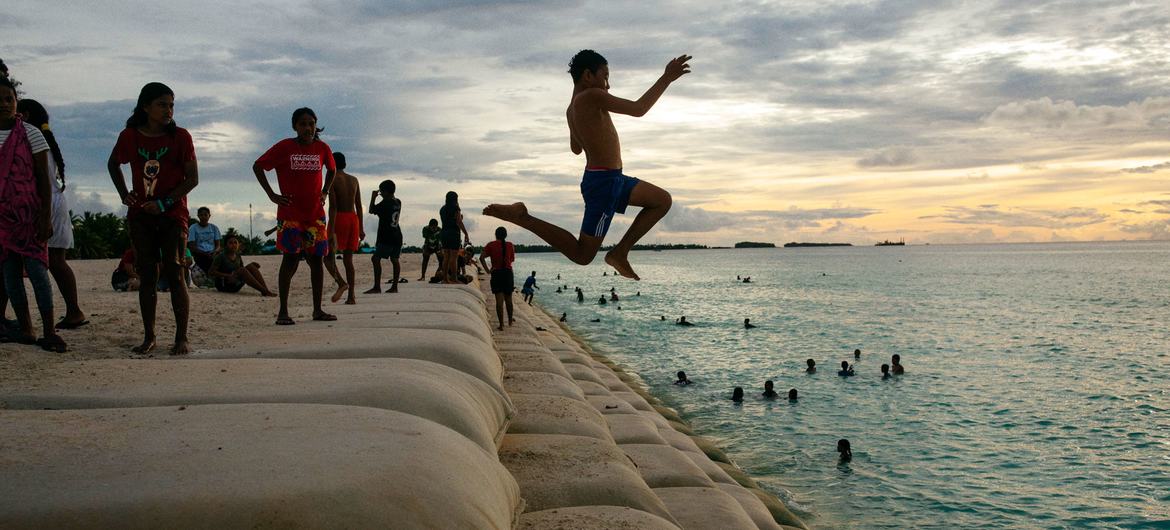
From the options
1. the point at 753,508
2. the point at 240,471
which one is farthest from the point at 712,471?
the point at 240,471

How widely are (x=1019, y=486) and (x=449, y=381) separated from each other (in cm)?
969

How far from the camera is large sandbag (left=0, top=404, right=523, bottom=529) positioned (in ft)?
8.16

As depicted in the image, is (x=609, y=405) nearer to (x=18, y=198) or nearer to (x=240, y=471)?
(x=18, y=198)

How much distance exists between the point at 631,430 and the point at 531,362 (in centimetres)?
176

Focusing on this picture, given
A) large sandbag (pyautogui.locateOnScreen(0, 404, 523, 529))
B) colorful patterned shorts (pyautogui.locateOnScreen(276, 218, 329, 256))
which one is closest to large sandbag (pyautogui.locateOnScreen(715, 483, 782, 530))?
large sandbag (pyautogui.locateOnScreen(0, 404, 523, 529))

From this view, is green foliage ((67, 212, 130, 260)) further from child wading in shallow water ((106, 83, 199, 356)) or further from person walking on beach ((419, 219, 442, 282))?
child wading in shallow water ((106, 83, 199, 356))

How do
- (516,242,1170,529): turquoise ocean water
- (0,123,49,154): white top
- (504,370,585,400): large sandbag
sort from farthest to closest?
1. (516,242,1170,529): turquoise ocean water
2. (504,370,585,400): large sandbag
3. (0,123,49,154): white top

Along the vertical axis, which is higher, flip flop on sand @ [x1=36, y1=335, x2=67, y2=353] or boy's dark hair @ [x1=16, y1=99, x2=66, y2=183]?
boy's dark hair @ [x1=16, y1=99, x2=66, y2=183]

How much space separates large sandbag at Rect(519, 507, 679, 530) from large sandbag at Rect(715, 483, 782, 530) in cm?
176

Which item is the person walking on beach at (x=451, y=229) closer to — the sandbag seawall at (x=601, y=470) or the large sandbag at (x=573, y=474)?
the sandbag seawall at (x=601, y=470)

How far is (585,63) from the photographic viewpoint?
3.93 metres

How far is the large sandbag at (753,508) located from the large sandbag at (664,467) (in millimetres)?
261

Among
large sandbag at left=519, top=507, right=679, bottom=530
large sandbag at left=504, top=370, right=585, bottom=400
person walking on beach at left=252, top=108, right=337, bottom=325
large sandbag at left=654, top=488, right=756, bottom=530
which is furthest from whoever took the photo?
large sandbag at left=504, top=370, right=585, bottom=400

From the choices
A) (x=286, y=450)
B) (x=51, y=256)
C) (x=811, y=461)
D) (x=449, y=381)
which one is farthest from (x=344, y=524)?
(x=811, y=461)
